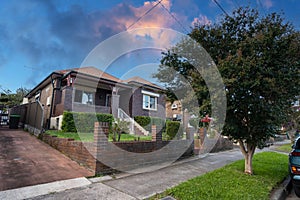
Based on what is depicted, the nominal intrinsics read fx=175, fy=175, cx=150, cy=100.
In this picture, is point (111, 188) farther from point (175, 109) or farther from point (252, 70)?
point (175, 109)

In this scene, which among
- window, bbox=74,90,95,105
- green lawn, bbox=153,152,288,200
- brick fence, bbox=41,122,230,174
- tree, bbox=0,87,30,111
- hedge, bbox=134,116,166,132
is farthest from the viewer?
tree, bbox=0,87,30,111

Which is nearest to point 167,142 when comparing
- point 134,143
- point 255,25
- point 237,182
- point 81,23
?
point 134,143

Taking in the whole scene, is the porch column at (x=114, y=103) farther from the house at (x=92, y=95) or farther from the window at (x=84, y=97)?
the window at (x=84, y=97)

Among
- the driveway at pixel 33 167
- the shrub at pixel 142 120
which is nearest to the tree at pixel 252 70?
the driveway at pixel 33 167

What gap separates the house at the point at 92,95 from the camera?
11.5 m

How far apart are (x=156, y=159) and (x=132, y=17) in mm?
6084

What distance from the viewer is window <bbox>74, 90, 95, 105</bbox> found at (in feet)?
42.9

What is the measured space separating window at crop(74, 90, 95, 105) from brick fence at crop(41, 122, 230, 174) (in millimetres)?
5669

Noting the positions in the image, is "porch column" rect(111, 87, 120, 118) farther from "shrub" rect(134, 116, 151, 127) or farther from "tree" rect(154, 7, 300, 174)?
"tree" rect(154, 7, 300, 174)

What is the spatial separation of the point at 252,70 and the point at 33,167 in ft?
21.7

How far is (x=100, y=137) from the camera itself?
4969mm

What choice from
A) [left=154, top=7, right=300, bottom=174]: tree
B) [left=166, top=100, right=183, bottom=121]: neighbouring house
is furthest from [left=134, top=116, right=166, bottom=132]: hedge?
[left=154, top=7, right=300, bottom=174]: tree

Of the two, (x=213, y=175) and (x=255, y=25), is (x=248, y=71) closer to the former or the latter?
(x=255, y=25)

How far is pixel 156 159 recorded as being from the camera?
674 cm
